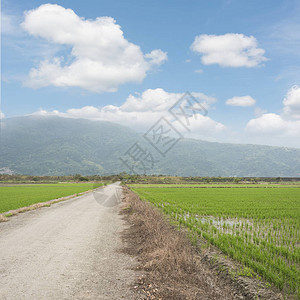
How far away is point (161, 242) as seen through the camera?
8008 mm

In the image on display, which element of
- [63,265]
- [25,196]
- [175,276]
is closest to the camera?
[175,276]

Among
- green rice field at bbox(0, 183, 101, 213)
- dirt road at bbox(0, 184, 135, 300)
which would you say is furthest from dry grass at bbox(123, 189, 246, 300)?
green rice field at bbox(0, 183, 101, 213)

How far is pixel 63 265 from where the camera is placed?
7.04 metres

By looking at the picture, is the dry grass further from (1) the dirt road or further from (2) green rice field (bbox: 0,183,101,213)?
(2) green rice field (bbox: 0,183,101,213)

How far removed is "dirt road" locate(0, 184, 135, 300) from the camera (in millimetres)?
5406

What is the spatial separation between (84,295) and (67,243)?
4.71 meters

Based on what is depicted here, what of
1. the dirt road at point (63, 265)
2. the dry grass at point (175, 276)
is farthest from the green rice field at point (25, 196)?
the dry grass at point (175, 276)

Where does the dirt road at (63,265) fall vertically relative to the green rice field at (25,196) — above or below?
above

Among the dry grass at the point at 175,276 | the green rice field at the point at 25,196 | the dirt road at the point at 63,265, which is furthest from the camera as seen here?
the green rice field at the point at 25,196

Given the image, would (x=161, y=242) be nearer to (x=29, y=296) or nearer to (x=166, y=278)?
(x=166, y=278)

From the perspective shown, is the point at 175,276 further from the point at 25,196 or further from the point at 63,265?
the point at 25,196

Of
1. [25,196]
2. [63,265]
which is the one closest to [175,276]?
[63,265]

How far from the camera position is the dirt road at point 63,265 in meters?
5.41

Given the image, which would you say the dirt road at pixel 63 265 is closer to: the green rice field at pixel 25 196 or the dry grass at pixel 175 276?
the dry grass at pixel 175 276
